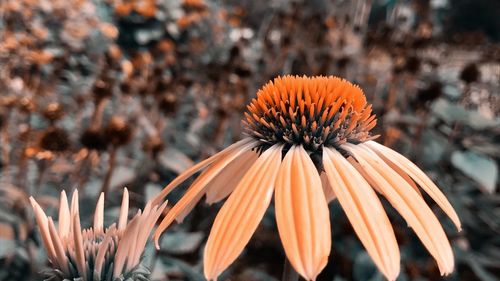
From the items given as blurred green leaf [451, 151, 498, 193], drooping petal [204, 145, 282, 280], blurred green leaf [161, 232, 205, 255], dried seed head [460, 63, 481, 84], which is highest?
dried seed head [460, 63, 481, 84]

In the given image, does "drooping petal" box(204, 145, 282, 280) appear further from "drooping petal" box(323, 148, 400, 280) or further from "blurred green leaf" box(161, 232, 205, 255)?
"blurred green leaf" box(161, 232, 205, 255)

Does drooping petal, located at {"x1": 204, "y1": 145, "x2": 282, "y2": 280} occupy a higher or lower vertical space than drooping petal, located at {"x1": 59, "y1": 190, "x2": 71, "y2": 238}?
higher

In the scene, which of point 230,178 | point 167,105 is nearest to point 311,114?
point 230,178

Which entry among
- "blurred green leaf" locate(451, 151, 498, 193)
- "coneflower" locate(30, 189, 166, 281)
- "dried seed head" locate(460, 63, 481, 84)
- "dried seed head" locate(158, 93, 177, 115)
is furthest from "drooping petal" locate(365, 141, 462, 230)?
"dried seed head" locate(460, 63, 481, 84)

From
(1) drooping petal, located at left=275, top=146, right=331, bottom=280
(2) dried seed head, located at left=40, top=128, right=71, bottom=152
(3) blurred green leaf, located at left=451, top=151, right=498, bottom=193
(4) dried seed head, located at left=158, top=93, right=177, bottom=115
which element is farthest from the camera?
(4) dried seed head, located at left=158, top=93, right=177, bottom=115

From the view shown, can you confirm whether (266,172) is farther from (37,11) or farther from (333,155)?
(37,11)

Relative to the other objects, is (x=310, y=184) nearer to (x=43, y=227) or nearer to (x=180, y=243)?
(x=43, y=227)

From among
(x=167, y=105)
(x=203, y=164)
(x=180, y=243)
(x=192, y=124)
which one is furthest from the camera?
(x=192, y=124)
